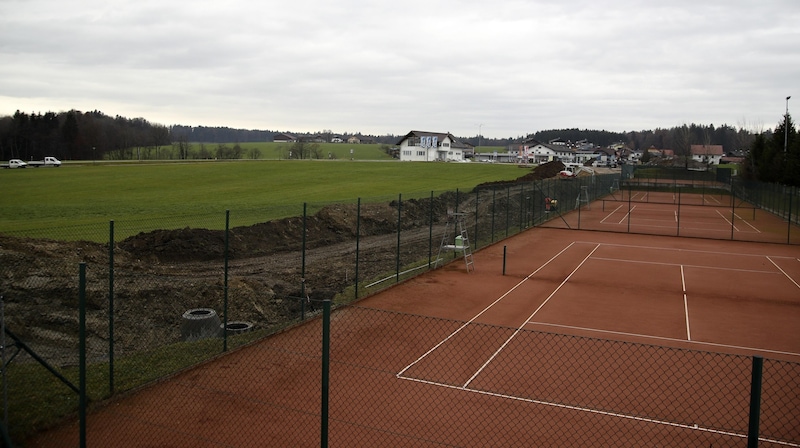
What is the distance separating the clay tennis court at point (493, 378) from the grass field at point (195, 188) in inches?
605

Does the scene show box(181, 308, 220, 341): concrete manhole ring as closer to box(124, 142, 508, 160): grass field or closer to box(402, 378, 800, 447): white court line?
box(402, 378, 800, 447): white court line

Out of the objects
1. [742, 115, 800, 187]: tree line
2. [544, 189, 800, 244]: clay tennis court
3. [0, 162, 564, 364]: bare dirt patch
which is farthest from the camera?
[742, 115, 800, 187]: tree line

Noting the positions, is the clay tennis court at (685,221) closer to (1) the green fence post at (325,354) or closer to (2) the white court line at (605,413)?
(2) the white court line at (605,413)

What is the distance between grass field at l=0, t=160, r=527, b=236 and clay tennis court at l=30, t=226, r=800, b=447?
1535 cm

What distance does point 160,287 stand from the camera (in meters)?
16.7

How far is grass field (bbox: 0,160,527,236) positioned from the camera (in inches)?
1367

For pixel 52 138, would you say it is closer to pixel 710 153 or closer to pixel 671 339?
pixel 671 339

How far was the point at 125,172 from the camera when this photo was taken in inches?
2502

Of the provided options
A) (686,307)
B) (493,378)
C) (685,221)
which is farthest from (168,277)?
(685,221)

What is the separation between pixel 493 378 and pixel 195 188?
151ft

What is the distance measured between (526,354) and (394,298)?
5.97 m

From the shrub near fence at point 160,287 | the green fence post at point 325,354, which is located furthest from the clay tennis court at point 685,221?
the green fence post at point 325,354

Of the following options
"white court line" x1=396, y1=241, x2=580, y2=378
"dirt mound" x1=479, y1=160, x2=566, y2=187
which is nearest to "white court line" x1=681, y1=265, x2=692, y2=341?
"white court line" x1=396, y1=241, x2=580, y2=378

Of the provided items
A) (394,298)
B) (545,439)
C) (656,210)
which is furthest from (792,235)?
(545,439)
